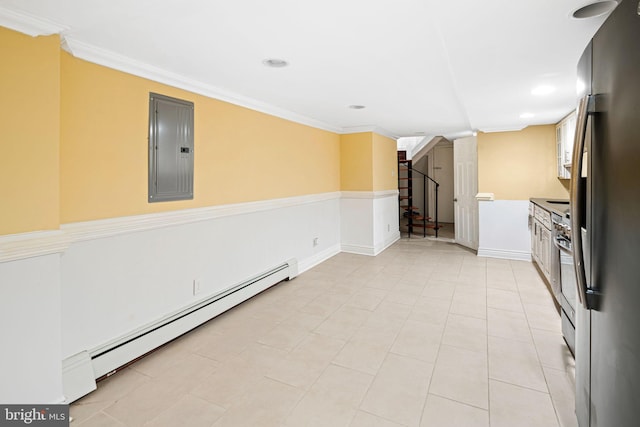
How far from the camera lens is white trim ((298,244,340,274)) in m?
4.66

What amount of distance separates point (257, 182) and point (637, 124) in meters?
3.30

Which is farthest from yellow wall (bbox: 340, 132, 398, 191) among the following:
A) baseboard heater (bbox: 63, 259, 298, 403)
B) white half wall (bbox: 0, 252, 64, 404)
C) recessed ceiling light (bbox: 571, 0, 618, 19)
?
white half wall (bbox: 0, 252, 64, 404)

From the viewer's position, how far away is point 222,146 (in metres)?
3.25

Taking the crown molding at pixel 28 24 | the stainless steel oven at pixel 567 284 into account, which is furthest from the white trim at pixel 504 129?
the crown molding at pixel 28 24

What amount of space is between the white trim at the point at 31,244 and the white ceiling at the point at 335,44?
108 centimetres

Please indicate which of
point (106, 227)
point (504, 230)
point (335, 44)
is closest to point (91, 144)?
point (106, 227)

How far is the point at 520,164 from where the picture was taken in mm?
5152

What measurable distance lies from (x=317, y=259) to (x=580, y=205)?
13.0 feet

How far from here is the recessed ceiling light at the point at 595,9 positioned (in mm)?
1591

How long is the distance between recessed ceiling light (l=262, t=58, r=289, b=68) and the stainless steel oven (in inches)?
101

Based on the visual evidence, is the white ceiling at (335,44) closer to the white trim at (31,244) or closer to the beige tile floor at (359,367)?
the white trim at (31,244)

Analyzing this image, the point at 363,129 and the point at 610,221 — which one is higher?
the point at 363,129

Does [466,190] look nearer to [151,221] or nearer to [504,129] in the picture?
[504,129]

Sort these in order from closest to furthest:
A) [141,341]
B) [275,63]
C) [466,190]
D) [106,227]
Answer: [106,227]
[141,341]
[275,63]
[466,190]
